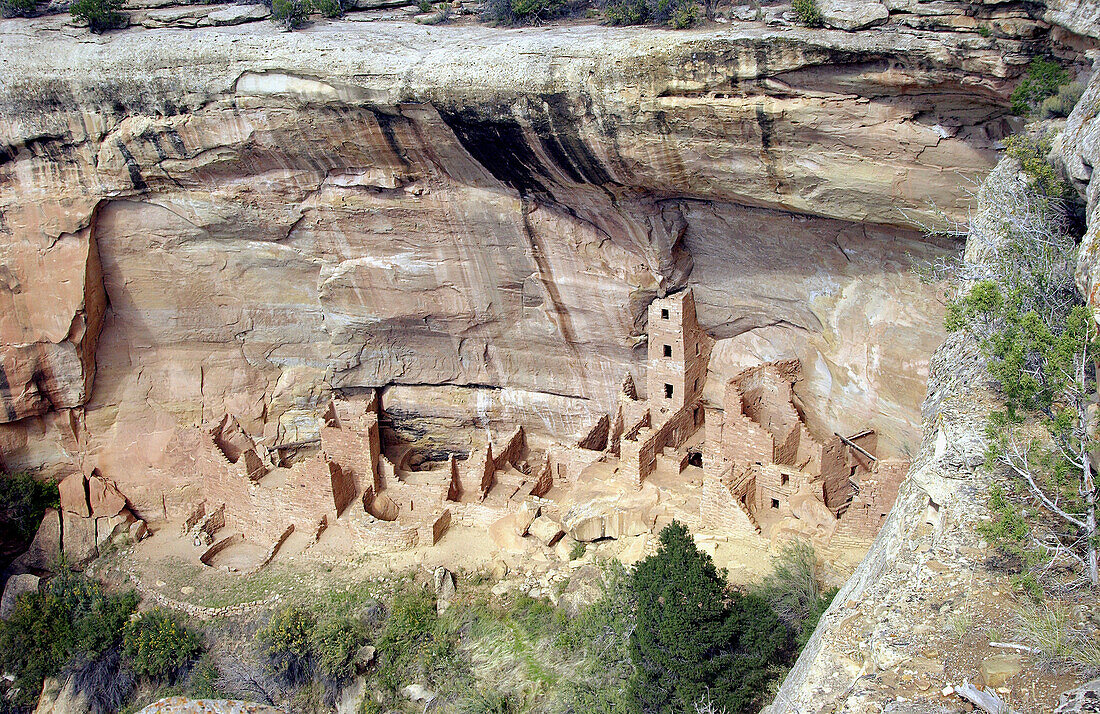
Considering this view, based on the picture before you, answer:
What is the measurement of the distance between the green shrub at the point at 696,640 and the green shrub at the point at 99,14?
13527mm

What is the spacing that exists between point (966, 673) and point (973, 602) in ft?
2.13

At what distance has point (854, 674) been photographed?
5953mm

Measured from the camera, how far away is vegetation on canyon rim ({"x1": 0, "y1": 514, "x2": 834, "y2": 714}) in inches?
480

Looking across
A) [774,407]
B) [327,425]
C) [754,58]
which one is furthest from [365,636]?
[754,58]

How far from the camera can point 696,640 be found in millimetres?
11922

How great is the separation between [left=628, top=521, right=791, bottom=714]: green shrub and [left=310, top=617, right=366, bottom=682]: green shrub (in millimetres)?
5439

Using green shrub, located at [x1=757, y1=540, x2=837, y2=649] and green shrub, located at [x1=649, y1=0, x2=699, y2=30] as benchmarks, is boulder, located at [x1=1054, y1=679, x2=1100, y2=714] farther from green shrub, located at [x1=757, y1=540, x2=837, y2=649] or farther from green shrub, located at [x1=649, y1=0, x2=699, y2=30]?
green shrub, located at [x1=649, y1=0, x2=699, y2=30]

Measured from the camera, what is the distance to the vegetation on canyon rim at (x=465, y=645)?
40.0 ft

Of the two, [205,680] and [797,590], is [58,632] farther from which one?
[797,590]

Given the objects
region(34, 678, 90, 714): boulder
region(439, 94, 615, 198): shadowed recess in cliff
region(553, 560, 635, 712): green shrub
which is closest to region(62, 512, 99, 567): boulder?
region(34, 678, 90, 714): boulder

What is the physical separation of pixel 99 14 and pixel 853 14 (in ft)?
43.0

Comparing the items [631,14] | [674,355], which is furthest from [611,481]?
[631,14]

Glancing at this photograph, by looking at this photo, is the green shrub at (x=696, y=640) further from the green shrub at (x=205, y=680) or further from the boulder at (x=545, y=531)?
the green shrub at (x=205, y=680)

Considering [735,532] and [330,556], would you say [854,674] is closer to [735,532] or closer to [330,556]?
[735,532]
